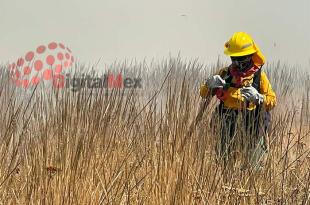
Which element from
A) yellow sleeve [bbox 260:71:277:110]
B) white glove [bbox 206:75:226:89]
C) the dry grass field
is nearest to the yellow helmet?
yellow sleeve [bbox 260:71:277:110]

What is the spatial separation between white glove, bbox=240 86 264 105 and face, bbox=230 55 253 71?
Answer: 20cm

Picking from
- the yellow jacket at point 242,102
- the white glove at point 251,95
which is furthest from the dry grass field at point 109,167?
the yellow jacket at point 242,102

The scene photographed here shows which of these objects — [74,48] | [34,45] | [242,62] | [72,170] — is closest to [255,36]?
[74,48]

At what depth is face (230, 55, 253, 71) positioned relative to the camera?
332 centimetres

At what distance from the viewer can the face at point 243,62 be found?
3.32 meters

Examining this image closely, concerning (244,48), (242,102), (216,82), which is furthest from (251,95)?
(244,48)

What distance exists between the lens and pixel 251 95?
124 inches

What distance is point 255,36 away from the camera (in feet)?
76.4

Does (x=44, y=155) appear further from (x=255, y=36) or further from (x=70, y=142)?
(x=255, y=36)

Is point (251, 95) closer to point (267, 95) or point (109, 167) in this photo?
point (267, 95)

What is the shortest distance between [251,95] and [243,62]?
0.27 m

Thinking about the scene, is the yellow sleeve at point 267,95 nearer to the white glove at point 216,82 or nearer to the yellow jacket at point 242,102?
the yellow jacket at point 242,102

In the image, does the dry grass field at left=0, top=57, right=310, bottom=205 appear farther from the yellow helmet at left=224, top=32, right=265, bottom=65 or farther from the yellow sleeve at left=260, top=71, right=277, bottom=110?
the yellow helmet at left=224, top=32, right=265, bottom=65

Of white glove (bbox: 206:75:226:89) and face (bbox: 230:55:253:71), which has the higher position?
face (bbox: 230:55:253:71)
